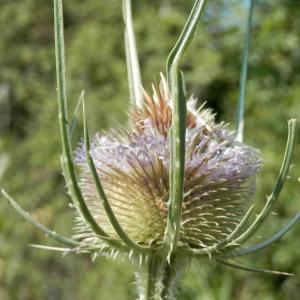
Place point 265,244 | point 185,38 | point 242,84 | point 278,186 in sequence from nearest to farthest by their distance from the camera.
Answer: point 185,38 < point 278,186 < point 265,244 < point 242,84

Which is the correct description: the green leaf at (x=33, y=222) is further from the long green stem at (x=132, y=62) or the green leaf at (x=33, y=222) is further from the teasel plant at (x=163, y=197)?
the long green stem at (x=132, y=62)

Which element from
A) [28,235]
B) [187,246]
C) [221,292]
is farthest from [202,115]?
[28,235]

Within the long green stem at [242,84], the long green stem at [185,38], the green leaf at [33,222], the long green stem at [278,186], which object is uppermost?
the long green stem at [242,84]

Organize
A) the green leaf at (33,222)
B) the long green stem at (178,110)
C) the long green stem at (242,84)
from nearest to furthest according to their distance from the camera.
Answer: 1. the long green stem at (178,110)
2. the green leaf at (33,222)
3. the long green stem at (242,84)

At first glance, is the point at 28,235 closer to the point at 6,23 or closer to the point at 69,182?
the point at 6,23

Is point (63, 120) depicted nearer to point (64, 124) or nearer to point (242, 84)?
point (64, 124)

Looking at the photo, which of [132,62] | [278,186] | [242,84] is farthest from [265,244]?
[132,62]

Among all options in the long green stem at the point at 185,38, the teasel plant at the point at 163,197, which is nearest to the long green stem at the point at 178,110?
the long green stem at the point at 185,38

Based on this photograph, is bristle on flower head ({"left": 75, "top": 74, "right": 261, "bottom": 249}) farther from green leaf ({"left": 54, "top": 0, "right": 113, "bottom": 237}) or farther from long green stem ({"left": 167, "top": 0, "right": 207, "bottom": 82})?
long green stem ({"left": 167, "top": 0, "right": 207, "bottom": 82})

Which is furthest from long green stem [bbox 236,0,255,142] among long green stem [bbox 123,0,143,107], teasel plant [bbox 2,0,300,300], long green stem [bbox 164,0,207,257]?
long green stem [bbox 164,0,207,257]

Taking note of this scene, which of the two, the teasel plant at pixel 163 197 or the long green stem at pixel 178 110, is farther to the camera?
the teasel plant at pixel 163 197
